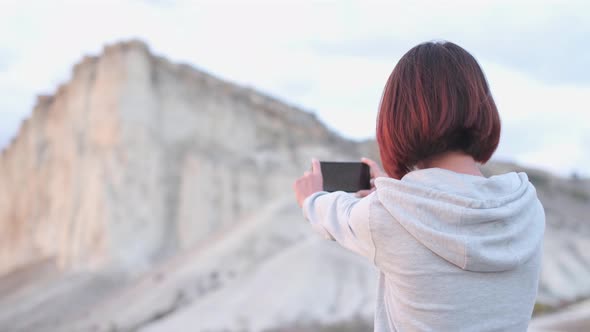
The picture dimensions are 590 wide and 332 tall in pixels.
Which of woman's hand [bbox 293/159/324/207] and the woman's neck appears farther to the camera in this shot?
woman's hand [bbox 293/159/324/207]

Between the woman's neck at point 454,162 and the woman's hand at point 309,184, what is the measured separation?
393 millimetres

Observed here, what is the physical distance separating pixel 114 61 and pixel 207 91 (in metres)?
3.72

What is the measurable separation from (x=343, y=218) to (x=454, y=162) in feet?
1.09

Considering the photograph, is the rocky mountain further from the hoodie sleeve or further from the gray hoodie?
the gray hoodie

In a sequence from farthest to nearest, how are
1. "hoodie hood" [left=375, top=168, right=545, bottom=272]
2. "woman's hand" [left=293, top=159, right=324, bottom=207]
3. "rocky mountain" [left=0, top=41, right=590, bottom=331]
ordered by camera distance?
"rocky mountain" [left=0, top=41, right=590, bottom=331], "woman's hand" [left=293, top=159, right=324, bottom=207], "hoodie hood" [left=375, top=168, right=545, bottom=272]

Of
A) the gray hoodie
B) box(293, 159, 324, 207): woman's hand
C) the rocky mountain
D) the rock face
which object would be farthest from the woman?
the rock face

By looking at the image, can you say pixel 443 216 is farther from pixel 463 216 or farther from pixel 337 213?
pixel 337 213

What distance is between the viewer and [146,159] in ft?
80.0

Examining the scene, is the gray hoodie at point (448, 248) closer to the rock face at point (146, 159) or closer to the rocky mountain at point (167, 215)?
the rocky mountain at point (167, 215)

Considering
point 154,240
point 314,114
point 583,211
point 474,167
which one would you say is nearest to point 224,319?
point 154,240

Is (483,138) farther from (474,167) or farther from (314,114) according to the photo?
(314,114)

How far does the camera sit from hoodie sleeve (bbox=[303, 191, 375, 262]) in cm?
177

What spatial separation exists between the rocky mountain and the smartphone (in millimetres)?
11927

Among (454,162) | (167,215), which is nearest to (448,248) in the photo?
(454,162)
